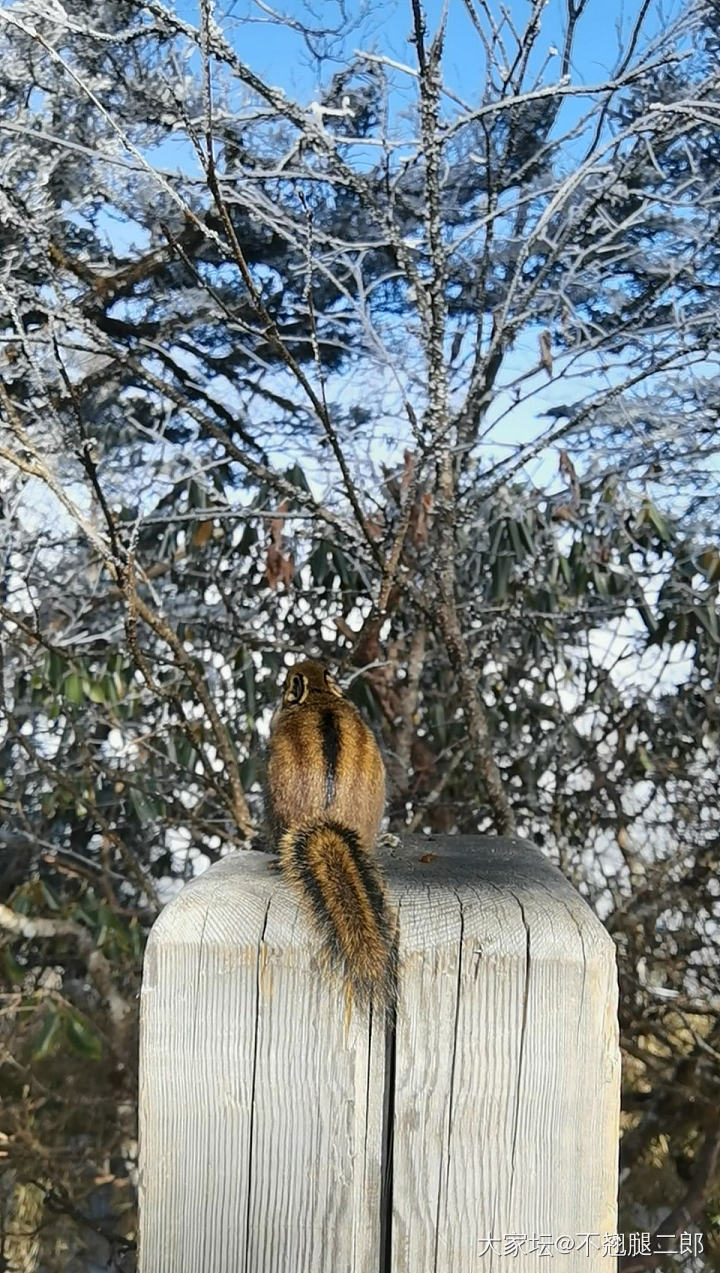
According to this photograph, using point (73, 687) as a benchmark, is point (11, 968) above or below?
below

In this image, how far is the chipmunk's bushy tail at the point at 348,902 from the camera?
113 cm

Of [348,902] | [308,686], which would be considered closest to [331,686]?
[308,686]

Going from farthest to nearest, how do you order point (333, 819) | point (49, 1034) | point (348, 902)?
point (49, 1034), point (333, 819), point (348, 902)

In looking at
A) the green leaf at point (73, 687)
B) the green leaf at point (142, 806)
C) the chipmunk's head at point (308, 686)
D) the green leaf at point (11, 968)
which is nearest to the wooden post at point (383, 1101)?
the chipmunk's head at point (308, 686)

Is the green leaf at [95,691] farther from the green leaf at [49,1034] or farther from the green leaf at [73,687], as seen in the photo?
the green leaf at [49,1034]

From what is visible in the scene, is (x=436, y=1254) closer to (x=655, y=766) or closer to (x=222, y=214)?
(x=222, y=214)

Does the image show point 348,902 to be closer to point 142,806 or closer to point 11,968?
point 142,806

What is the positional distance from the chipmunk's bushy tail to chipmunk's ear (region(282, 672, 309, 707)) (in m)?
0.88

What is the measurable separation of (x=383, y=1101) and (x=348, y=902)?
22cm

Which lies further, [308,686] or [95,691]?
[95,691]

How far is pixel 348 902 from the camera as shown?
1251 millimetres

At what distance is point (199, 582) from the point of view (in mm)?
4043

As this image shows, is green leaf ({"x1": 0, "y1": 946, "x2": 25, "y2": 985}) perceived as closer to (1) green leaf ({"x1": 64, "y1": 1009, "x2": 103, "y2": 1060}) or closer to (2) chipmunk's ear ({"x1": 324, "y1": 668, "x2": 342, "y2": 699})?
(1) green leaf ({"x1": 64, "y1": 1009, "x2": 103, "y2": 1060})

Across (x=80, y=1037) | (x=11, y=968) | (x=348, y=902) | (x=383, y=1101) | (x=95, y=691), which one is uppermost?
(x=95, y=691)
